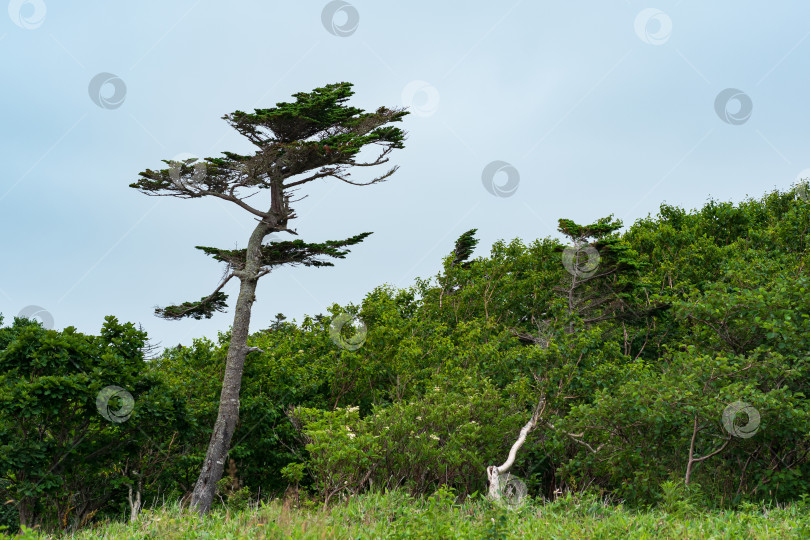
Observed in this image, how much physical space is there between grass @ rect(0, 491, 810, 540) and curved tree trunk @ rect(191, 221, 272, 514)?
7653mm

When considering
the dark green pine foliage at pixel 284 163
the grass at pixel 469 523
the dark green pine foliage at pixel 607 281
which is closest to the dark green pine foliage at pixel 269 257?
the dark green pine foliage at pixel 284 163

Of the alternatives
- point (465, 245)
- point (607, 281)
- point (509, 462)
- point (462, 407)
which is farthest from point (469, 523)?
point (465, 245)

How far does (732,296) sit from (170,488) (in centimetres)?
1615

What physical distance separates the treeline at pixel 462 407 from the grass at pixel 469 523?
1.55 metres

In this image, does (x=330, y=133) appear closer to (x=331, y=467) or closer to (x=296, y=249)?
(x=296, y=249)

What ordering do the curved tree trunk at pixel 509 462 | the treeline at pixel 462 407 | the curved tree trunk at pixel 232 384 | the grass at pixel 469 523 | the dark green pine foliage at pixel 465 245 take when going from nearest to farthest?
the grass at pixel 469 523 → the curved tree trunk at pixel 509 462 → the treeline at pixel 462 407 → the curved tree trunk at pixel 232 384 → the dark green pine foliage at pixel 465 245

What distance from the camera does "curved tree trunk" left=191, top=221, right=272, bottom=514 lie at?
17.1m

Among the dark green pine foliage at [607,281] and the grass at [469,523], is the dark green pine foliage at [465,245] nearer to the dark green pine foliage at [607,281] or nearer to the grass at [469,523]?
the dark green pine foliage at [607,281]

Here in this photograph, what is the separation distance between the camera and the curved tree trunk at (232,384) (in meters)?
17.1

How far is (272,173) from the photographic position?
2042 cm

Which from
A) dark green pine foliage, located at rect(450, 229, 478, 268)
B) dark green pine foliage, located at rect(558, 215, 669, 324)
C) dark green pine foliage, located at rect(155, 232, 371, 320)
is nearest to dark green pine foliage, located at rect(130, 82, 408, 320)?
dark green pine foliage, located at rect(155, 232, 371, 320)

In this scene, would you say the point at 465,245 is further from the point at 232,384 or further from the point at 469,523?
the point at 469,523

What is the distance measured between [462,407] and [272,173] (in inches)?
427

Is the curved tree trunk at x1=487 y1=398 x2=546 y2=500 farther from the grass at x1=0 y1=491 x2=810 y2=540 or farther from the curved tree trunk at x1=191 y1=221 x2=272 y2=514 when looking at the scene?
the curved tree trunk at x1=191 y1=221 x2=272 y2=514
